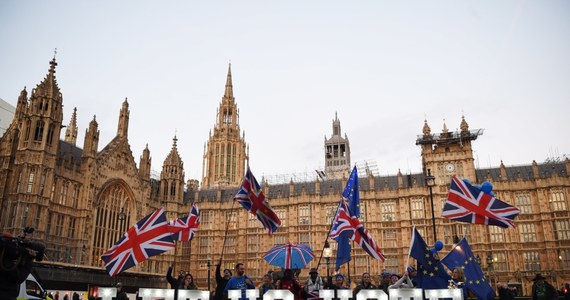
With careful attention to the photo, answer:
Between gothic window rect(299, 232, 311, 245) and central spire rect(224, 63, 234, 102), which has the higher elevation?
central spire rect(224, 63, 234, 102)

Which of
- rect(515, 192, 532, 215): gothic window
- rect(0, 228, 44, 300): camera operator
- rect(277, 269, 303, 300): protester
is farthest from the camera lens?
rect(515, 192, 532, 215): gothic window

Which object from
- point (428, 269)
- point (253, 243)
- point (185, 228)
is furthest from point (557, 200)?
point (185, 228)

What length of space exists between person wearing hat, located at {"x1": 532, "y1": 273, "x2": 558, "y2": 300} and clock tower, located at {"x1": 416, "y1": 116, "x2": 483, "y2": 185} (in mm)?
43457

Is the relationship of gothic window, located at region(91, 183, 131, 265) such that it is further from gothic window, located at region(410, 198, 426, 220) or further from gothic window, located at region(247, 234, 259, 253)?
gothic window, located at region(410, 198, 426, 220)

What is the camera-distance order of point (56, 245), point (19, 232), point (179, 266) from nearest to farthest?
point (19, 232), point (56, 245), point (179, 266)

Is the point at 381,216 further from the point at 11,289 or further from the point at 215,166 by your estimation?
the point at 11,289

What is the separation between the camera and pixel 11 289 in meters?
6.75

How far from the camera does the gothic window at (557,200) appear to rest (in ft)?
Result: 165

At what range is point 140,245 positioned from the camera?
14820 millimetres

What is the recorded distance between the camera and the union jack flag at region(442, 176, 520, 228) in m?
17.9

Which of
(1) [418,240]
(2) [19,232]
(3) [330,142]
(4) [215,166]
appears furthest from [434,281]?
(3) [330,142]

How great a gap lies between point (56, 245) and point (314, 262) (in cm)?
2819

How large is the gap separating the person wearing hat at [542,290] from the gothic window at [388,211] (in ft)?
141

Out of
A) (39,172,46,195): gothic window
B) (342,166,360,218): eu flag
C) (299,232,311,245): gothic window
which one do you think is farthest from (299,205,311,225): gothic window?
(342,166,360,218): eu flag
